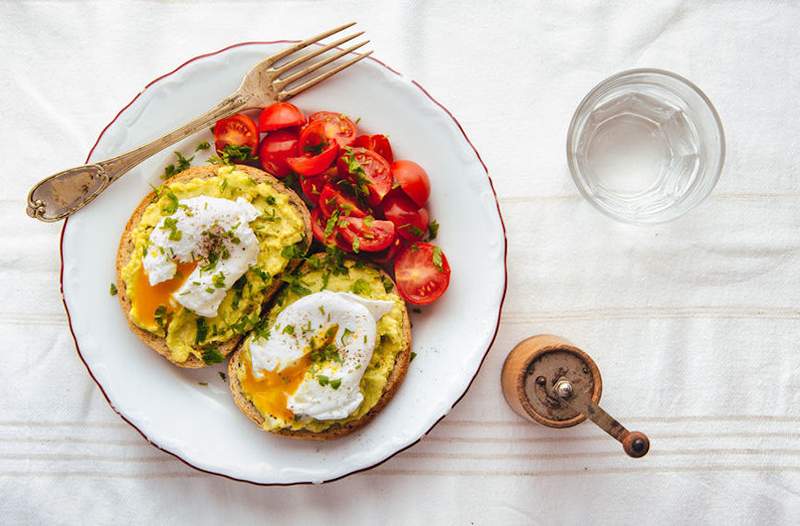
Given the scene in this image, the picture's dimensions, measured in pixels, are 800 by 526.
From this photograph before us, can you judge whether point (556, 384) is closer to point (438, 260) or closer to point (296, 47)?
point (438, 260)

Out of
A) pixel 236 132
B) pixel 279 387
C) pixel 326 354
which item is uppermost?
pixel 236 132

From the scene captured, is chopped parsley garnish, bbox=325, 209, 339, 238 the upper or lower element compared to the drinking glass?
lower

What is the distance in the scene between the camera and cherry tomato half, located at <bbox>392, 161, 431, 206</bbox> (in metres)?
2.80

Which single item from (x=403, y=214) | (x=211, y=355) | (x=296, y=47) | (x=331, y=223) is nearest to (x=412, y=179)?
(x=403, y=214)

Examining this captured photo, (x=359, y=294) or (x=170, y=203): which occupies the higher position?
(x=170, y=203)

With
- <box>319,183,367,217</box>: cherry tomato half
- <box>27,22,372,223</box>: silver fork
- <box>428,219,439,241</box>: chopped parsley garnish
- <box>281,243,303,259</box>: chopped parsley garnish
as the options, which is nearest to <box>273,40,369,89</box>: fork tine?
<box>27,22,372,223</box>: silver fork

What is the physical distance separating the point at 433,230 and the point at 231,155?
931 millimetres

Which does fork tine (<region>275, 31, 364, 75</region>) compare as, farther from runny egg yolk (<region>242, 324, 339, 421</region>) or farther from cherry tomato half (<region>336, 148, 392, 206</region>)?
runny egg yolk (<region>242, 324, 339, 421</region>)

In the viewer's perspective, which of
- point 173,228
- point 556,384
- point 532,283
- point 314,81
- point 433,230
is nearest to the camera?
point 173,228

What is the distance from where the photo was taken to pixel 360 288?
2781 millimetres

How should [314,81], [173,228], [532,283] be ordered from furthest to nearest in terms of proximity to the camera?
[532,283]
[314,81]
[173,228]

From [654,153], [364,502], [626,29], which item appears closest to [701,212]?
[654,153]

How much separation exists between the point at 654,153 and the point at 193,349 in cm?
220

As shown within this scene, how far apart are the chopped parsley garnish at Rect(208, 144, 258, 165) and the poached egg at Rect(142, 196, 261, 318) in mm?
264
